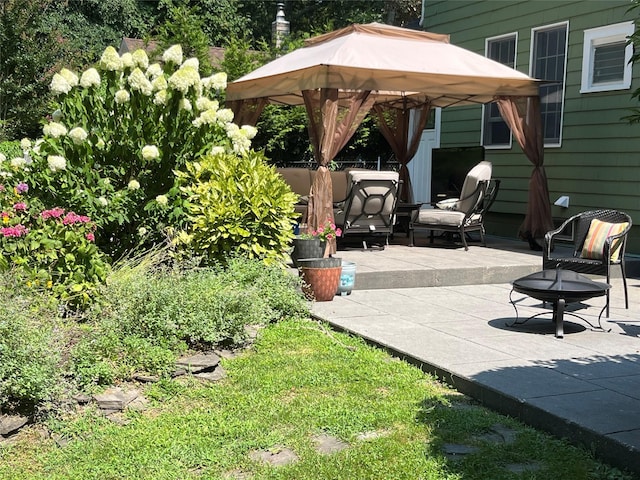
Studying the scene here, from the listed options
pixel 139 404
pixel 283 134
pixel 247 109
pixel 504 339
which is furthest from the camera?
pixel 283 134

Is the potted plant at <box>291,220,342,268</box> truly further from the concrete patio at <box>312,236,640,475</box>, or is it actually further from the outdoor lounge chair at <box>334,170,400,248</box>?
the outdoor lounge chair at <box>334,170,400,248</box>

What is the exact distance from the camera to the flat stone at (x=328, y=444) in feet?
11.0

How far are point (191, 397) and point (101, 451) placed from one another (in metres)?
0.78

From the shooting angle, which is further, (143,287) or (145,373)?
(143,287)

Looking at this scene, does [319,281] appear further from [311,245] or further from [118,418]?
[118,418]

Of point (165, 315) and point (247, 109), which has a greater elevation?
point (247, 109)

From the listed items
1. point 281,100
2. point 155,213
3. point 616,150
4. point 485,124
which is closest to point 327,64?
point 155,213

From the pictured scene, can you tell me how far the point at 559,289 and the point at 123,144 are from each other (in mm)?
4076

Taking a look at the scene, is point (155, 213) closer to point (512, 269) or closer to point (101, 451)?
point (101, 451)

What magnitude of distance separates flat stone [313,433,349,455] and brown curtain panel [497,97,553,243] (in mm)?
6836

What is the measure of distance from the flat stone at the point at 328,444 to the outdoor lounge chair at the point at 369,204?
18.6ft

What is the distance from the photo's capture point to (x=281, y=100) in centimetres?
1159

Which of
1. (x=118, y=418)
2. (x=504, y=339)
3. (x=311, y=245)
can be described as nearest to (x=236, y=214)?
(x=311, y=245)

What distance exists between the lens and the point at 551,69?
11.1 meters
